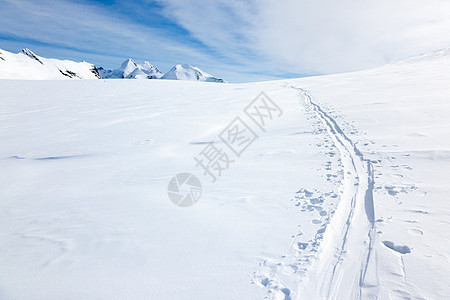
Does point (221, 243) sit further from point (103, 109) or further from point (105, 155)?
point (103, 109)

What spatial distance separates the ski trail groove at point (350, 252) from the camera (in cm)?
207

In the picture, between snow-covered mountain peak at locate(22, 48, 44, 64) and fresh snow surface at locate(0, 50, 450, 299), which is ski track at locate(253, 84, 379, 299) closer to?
fresh snow surface at locate(0, 50, 450, 299)

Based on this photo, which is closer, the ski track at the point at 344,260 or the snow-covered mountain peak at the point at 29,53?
the ski track at the point at 344,260

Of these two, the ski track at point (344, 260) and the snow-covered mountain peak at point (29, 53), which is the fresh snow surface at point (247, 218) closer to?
the ski track at point (344, 260)

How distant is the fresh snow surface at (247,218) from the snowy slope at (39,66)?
453 feet

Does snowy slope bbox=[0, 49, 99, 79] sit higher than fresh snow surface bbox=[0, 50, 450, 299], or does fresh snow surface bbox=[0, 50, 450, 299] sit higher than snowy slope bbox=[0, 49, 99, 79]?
snowy slope bbox=[0, 49, 99, 79]

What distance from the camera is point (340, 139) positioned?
585 cm

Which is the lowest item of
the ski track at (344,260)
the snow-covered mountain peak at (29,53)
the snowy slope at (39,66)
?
the ski track at (344,260)

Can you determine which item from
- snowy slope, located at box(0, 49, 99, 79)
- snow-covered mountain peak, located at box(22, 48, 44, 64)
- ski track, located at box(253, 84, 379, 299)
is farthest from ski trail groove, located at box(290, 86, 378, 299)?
snow-covered mountain peak, located at box(22, 48, 44, 64)

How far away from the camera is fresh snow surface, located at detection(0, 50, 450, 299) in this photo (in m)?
2.20

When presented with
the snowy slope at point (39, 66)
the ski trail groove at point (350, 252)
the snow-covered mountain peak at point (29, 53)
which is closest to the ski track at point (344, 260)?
the ski trail groove at point (350, 252)

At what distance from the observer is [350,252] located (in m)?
2.44

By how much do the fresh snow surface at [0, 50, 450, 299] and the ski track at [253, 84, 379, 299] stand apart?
0.4 inches

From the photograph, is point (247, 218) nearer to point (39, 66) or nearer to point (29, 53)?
point (39, 66)
